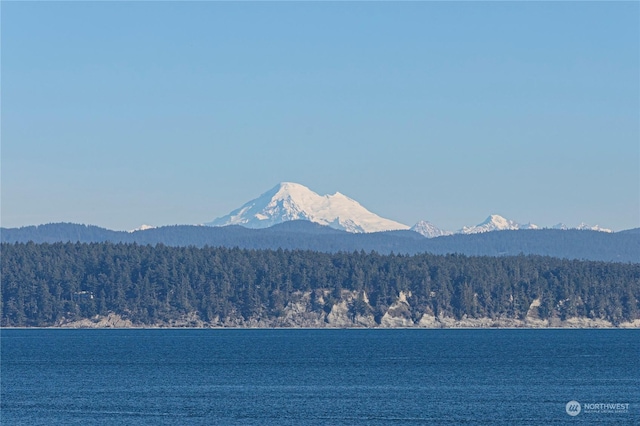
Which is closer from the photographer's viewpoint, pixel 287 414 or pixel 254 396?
pixel 287 414

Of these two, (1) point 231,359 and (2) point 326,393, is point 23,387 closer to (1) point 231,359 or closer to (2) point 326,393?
(2) point 326,393

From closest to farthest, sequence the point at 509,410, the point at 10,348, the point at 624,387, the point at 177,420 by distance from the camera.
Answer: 1. the point at 177,420
2. the point at 509,410
3. the point at 624,387
4. the point at 10,348

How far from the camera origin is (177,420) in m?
90.7

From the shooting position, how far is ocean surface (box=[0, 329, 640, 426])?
305 ft

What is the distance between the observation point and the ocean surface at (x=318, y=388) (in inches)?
3659

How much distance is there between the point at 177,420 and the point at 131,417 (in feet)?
14.0

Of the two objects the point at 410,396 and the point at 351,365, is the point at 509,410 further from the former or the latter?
the point at 351,365

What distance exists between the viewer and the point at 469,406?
99.6 metres

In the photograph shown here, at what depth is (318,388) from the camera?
115188mm

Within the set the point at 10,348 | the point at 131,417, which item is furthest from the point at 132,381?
the point at 10,348

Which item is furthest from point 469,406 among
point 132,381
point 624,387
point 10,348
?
point 10,348

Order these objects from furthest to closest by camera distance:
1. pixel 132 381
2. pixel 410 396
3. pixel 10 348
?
pixel 10 348 < pixel 132 381 < pixel 410 396

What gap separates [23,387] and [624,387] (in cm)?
5984

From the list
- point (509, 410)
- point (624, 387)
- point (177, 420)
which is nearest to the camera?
point (177, 420)
